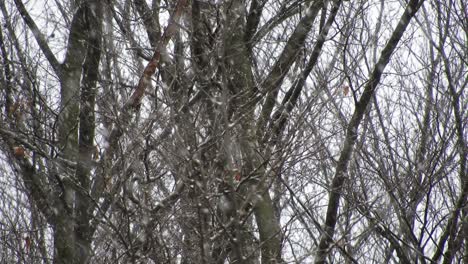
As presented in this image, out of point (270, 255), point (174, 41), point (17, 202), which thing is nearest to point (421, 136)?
point (270, 255)

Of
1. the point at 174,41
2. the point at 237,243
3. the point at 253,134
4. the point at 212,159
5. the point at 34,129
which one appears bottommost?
the point at 237,243

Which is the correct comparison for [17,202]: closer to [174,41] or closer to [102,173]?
[102,173]

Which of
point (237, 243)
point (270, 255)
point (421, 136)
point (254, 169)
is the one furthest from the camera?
point (421, 136)

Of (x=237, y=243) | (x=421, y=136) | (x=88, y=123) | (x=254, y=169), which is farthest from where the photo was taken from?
(x=421, y=136)

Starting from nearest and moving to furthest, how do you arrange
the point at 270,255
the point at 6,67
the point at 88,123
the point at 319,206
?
the point at 270,255 < the point at 88,123 < the point at 319,206 < the point at 6,67

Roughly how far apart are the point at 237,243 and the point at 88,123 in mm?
2119

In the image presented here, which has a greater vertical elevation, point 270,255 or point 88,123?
point 88,123

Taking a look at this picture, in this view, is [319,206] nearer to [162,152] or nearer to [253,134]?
[253,134]

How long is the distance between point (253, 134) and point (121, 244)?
4.32 ft

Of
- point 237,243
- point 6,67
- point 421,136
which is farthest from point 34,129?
point 421,136

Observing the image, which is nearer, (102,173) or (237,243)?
(237,243)

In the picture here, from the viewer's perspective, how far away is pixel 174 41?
16.2 ft

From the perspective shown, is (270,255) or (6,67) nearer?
(270,255)

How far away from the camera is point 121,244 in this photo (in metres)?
5.04
